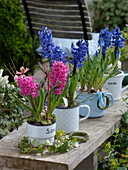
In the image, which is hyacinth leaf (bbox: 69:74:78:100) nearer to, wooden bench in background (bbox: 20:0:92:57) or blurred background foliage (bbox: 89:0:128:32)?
wooden bench in background (bbox: 20:0:92:57)

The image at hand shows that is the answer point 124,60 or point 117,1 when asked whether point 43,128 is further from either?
point 117,1

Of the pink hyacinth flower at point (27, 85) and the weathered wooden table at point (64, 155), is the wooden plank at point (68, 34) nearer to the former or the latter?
the weathered wooden table at point (64, 155)

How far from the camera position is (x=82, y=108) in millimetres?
2230

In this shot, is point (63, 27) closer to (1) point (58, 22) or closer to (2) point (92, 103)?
(1) point (58, 22)

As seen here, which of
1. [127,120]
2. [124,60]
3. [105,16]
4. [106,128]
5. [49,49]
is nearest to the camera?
[49,49]

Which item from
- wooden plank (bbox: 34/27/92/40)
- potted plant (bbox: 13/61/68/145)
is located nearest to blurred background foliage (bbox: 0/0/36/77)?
wooden plank (bbox: 34/27/92/40)

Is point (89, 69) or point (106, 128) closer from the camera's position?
point (106, 128)

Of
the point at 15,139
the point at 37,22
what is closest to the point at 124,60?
the point at 15,139

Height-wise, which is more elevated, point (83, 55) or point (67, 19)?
point (67, 19)

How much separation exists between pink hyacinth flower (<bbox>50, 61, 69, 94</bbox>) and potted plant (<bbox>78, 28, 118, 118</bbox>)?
1.41 feet

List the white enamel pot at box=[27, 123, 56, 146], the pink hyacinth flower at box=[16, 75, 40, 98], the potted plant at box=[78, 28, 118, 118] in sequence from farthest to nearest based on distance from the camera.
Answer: the potted plant at box=[78, 28, 118, 118]
the white enamel pot at box=[27, 123, 56, 146]
the pink hyacinth flower at box=[16, 75, 40, 98]

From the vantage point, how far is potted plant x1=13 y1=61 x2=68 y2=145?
1753mm

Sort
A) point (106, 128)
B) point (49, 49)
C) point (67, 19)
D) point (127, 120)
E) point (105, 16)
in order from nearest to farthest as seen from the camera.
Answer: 1. point (49, 49)
2. point (106, 128)
3. point (127, 120)
4. point (67, 19)
5. point (105, 16)

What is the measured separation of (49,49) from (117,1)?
6.44 meters
